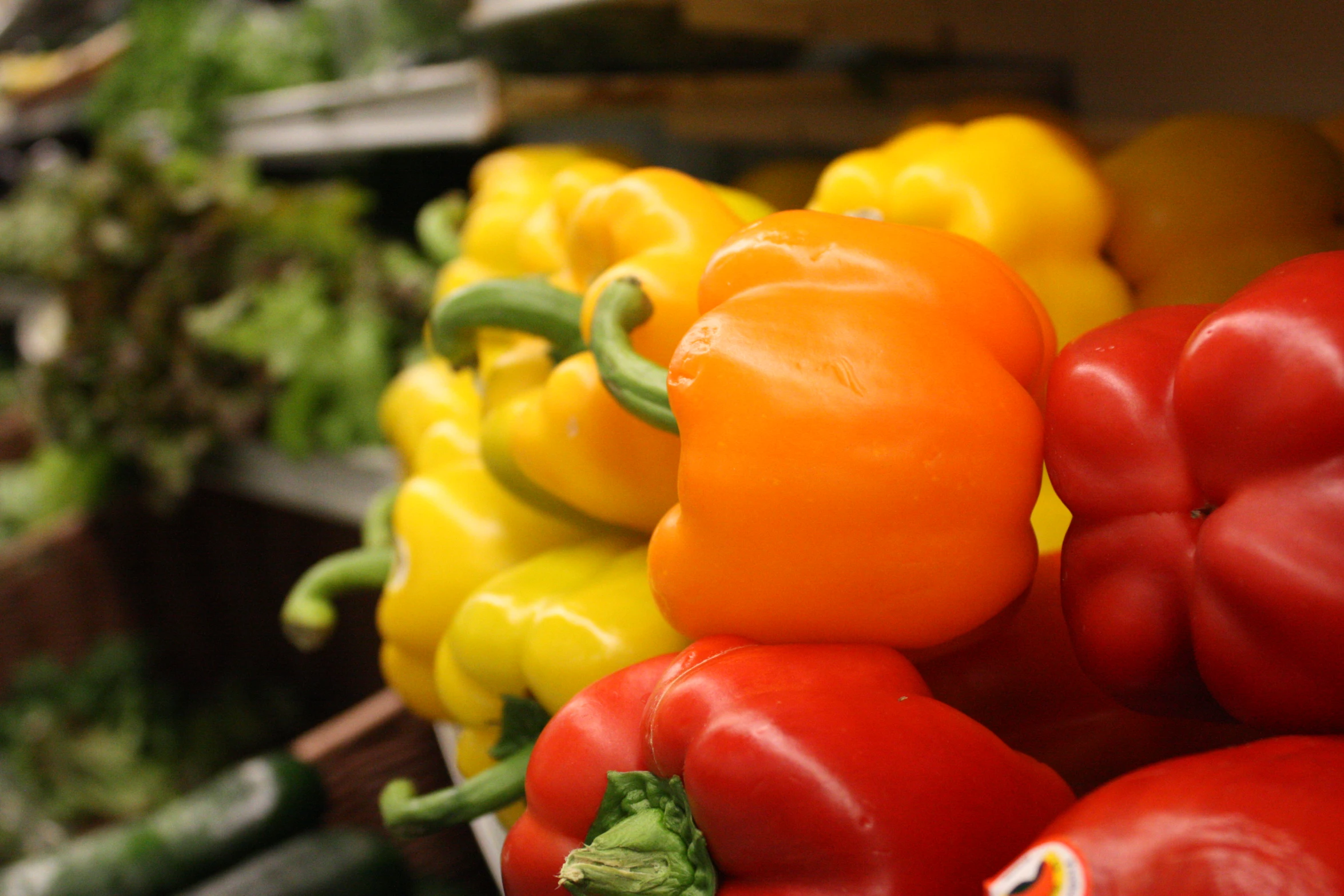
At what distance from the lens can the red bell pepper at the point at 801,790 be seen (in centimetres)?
49

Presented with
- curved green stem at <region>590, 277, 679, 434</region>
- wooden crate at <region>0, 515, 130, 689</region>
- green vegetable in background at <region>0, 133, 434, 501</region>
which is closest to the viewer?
curved green stem at <region>590, 277, 679, 434</region>

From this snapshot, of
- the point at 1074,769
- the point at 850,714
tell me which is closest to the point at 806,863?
the point at 850,714

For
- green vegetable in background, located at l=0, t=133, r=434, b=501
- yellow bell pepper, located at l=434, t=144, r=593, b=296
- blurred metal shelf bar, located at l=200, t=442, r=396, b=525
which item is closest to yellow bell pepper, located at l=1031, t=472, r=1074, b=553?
yellow bell pepper, located at l=434, t=144, r=593, b=296

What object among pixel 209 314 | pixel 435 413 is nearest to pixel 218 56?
pixel 209 314

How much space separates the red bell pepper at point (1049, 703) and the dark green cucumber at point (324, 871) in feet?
3.26

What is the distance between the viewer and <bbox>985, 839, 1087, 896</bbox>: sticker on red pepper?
1.24 ft

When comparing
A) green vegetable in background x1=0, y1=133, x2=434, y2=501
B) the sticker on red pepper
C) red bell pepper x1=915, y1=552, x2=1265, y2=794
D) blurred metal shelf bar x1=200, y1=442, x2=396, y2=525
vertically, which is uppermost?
the sticker on red pepper

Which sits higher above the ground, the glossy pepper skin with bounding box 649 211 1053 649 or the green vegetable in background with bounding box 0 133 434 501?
the glossy pepper skin with bounding box 649 211 1053 649

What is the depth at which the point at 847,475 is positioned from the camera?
60 cm

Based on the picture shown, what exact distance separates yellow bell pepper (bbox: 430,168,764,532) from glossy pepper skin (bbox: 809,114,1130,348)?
0.15m

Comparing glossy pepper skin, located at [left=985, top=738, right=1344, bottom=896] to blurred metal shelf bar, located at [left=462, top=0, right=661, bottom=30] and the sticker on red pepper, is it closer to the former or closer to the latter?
the sticker on red pepper

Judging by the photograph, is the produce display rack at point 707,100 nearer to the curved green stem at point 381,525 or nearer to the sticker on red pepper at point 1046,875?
the curved green stem at point 381,525

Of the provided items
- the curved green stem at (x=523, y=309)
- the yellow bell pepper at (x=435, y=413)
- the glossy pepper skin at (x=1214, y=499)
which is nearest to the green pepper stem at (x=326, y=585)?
the yellow bell pepper at (x=435, y=413)

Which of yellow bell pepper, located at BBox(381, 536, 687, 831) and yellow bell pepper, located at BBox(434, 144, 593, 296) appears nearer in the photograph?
yellow bell pepper, located at BBox(381, 536, 687, 831)
